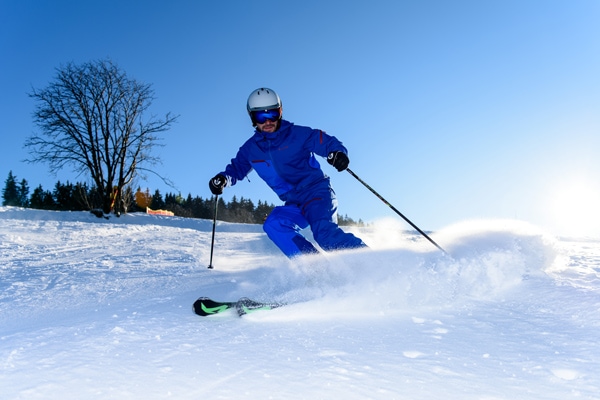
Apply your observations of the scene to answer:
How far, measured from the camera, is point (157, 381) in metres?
1.54

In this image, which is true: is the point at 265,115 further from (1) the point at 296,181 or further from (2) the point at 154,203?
(2) the point at 154,203

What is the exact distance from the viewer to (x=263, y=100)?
159 inches

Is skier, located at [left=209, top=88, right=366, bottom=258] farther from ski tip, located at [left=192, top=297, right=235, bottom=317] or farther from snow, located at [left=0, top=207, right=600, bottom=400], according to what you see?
ski tip, located at [left=192, top=297, right=235, bottom=317]

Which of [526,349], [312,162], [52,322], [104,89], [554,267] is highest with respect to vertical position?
[104,89]

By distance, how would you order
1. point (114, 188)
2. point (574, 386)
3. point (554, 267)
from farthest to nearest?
1. point (114, 188)
2. point (554, 267)
3. point (574, 386)

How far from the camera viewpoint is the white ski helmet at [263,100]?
4020 millimetres

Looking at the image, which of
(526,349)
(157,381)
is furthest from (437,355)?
(157,381)

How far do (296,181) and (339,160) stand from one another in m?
0.54

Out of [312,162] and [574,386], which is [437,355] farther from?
[312,162]

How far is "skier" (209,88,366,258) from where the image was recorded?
13.0 ft

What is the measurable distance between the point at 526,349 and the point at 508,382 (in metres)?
0.37

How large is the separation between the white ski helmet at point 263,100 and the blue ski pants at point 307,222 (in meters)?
0.92

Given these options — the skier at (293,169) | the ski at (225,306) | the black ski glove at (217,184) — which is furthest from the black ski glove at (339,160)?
the ski at (225,306)

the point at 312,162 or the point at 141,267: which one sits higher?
the point at 312,162
